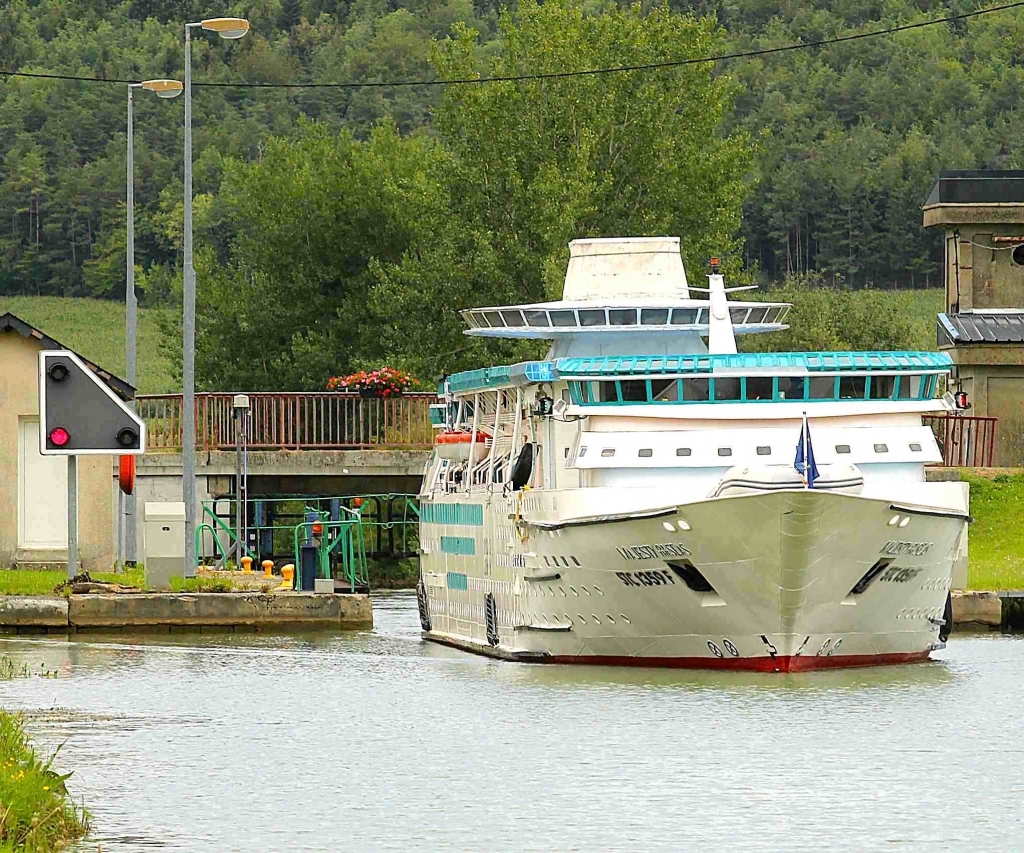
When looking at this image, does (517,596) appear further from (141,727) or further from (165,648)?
(141,727)

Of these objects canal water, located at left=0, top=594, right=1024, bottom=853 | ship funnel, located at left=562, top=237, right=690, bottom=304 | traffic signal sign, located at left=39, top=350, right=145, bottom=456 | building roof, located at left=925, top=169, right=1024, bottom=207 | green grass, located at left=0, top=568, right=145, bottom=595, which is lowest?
canal water, located at left=0, top=594, right=1024, bottom=853

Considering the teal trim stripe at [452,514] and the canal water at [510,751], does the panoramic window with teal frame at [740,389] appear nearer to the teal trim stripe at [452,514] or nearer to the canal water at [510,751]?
the canal water at [510,751]

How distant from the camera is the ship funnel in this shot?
110 feet

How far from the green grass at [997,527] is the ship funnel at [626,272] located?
6.92 metres

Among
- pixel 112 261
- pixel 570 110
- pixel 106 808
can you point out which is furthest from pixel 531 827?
pixel 112 261

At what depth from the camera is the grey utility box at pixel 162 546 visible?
31109 millimetres

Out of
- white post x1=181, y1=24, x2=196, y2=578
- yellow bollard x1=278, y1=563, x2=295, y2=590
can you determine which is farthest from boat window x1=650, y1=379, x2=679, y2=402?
white post x1=181, y1=24, x2=196, y2=578

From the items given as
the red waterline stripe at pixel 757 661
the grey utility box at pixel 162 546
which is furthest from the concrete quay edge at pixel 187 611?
the red waterline stripe at pixel 757 661

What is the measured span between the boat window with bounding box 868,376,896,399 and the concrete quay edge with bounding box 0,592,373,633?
7.03 meters

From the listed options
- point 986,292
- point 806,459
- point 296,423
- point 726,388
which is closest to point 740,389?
point 726,388

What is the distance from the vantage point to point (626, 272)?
3347 centimetres

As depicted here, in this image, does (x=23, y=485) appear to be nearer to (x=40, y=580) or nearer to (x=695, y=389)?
(x=40, y=580)

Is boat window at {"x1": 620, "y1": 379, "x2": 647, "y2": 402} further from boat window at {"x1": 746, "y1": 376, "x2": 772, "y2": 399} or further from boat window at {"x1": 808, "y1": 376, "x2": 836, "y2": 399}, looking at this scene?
boat window at {"x1": 808, "y1": 376, "x2": 836, "y2": 399}

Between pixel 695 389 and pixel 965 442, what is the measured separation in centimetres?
2015
